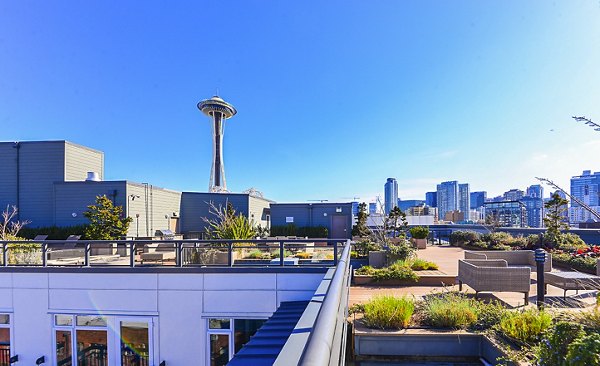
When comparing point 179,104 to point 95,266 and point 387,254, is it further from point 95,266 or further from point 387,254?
point 387,254

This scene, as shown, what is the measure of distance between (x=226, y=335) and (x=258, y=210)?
52.0 ft

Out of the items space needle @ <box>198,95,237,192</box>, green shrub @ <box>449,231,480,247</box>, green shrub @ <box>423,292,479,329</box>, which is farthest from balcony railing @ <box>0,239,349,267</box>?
space needle @ <box>198,95,237,192</box>

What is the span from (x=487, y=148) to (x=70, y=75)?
59.9ft

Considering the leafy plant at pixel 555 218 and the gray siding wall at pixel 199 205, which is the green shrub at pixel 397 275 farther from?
the gray siding wall at pixel 199 205

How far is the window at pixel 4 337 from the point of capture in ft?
20.9

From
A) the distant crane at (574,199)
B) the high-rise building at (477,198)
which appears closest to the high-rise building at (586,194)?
the distant crane at (574,199)

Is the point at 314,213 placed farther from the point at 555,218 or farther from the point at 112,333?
the point at 112,333

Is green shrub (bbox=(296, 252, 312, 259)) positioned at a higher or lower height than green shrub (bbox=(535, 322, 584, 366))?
lower

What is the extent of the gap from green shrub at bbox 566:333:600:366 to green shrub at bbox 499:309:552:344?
4.25 ft

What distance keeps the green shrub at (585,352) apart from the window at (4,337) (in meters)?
9.45

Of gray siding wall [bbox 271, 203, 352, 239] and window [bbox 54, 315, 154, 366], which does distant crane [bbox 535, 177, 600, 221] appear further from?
gray siding wall [bbox 271, 203, 352, 239]

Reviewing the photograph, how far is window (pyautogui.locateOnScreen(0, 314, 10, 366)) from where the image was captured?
20.9 feet

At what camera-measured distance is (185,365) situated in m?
5.84

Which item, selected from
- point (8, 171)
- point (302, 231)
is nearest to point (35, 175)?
point (8, 171)
